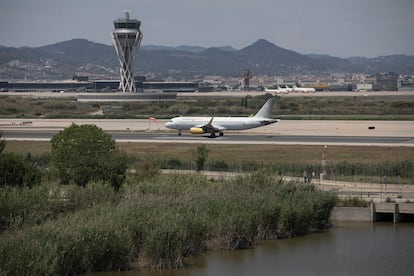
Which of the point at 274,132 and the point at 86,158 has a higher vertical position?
the point at 86,158

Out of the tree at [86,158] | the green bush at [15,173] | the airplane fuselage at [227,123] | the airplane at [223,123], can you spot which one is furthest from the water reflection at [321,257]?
the airplane fuselage at [227,123]

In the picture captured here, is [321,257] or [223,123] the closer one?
[321,257]

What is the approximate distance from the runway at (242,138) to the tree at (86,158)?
148ft

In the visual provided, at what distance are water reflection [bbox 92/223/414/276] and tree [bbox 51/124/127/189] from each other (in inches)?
601

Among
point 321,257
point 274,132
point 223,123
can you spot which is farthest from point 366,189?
point 274,132

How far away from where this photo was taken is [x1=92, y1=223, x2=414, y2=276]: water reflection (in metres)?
55.6

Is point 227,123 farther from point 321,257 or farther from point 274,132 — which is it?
point 321,257

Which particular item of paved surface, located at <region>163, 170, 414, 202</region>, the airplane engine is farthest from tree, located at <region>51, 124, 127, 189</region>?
the airplane engine

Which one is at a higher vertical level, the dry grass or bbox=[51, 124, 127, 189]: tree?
bbox=[51, 124, 127, 189]: tree

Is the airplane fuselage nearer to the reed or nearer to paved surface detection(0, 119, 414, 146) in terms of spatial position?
paved surface detection(0, 119, 414, 146)

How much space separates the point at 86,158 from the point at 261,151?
37554mm

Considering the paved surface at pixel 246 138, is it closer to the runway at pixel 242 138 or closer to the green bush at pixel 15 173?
the runway at pixel 242 138

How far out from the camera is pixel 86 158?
245ft

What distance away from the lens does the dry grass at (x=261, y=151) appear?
10056 cm
